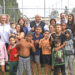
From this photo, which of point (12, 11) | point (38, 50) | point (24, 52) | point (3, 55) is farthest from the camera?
point (12, 11)

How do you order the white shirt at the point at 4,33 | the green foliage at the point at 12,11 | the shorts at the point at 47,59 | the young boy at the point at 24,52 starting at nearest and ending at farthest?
the young boy at the point at 24,52 → the shorts at the point at 47,59 → the white shirt at the point at 4,33 → the green foliage at the point at 12,11

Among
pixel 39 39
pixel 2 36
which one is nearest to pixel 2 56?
pixel 2 36

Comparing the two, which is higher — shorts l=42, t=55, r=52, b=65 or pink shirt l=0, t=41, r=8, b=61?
pink shirt l=0, t=41, r=8, b=61

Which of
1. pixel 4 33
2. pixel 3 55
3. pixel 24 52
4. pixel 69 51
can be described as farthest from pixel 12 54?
pixel 69 51

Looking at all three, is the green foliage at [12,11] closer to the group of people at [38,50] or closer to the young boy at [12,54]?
the group of people at [38,50]

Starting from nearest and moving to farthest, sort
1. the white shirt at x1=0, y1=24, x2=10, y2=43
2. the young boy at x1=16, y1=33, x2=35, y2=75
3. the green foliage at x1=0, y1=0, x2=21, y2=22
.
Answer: the young boy at x1=16, y1=33, x2=35, y2=75
the white shirt at x1=0, y1=24, x2=10, y2=43
the green foliage at x1=0, y1=0, x2=21, y2=22

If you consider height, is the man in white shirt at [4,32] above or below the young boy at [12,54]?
above

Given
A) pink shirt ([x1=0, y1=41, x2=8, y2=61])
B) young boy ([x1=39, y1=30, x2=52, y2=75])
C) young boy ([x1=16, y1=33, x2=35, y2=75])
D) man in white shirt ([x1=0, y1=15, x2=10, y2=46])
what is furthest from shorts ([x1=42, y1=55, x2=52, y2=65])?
man in white shirt ([x1=0, y1=15, x2=10, y2=46])

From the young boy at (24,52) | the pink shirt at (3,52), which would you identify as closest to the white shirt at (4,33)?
the pink shirt at (3,52)

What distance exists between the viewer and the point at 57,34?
18.5 ft

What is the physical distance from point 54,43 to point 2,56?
1.52 m

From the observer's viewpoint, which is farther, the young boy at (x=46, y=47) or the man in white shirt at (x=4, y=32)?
the man in white shirt at (x=4, y=32)

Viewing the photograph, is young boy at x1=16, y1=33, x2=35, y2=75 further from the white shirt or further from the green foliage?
the green foliage

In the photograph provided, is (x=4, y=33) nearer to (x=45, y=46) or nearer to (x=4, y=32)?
(x=4, y=32)
